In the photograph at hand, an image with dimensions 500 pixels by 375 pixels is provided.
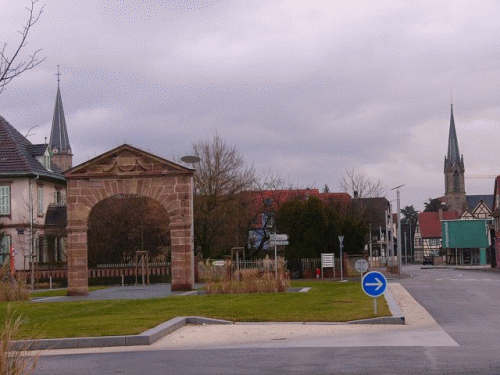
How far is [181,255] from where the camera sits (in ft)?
117

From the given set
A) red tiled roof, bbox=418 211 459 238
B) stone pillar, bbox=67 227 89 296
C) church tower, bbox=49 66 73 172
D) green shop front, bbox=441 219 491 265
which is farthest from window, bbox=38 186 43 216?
red tiled roof, bbox=418 211 459 238

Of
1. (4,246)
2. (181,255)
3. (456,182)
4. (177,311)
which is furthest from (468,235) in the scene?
(177,311)

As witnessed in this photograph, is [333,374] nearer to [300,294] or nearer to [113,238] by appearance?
[300,294]

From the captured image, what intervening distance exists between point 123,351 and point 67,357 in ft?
3.19

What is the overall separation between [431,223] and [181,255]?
110205 mm

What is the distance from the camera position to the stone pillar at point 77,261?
35.6 meters

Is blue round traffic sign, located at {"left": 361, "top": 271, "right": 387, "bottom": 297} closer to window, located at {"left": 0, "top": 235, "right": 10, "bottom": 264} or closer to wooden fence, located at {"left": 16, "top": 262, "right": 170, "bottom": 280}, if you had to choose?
wooden fence, located at {"left": 16, "top": 262, "right": 170, "bottom": 280}

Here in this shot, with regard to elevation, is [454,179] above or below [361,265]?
above

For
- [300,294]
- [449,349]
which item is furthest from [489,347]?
[300,294]

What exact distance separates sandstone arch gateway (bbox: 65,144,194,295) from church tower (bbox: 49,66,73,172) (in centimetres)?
6577

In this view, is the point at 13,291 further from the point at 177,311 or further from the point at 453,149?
the point at 453,149

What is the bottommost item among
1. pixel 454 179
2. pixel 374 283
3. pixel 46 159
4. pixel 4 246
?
pixel 374 283

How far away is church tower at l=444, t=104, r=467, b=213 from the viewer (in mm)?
151500

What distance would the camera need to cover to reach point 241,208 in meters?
56.6
